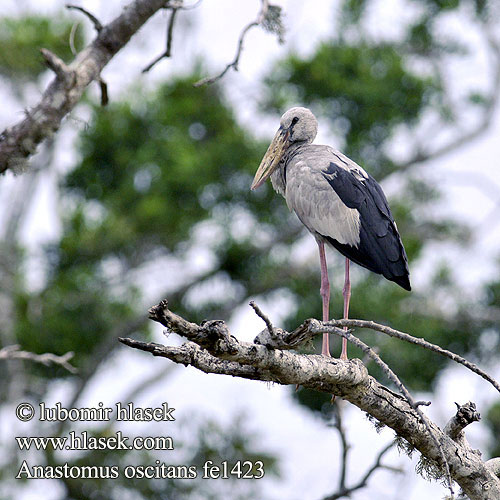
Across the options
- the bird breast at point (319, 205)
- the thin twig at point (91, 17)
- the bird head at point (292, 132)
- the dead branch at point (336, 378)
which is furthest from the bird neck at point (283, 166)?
the dead branch at point (336, 378)

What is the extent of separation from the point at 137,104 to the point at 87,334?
4165 millimetres

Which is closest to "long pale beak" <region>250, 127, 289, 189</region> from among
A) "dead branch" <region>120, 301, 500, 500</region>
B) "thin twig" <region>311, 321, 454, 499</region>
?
"dead branch" <region>120, 301, 500, 500</region>

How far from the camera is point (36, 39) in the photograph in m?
16.4

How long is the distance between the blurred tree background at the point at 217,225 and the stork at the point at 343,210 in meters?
8.09

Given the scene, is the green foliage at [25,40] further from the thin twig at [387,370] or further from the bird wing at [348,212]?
the thin twig at [387,370]

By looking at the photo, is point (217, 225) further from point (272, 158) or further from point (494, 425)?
point (272, 158)

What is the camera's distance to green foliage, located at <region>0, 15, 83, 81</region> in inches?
644

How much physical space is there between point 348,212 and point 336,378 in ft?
5.09

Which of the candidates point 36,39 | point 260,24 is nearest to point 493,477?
point 260,24

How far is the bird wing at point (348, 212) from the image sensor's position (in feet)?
15.7

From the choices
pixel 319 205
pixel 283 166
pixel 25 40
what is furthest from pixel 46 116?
pixel 25 40

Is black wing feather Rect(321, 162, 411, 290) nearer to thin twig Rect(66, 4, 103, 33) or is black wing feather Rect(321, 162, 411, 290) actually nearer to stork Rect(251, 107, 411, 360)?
stork Rect(251, 107, 411, 360)

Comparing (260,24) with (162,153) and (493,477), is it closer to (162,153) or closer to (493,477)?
(493,477)

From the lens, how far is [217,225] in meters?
15.1
